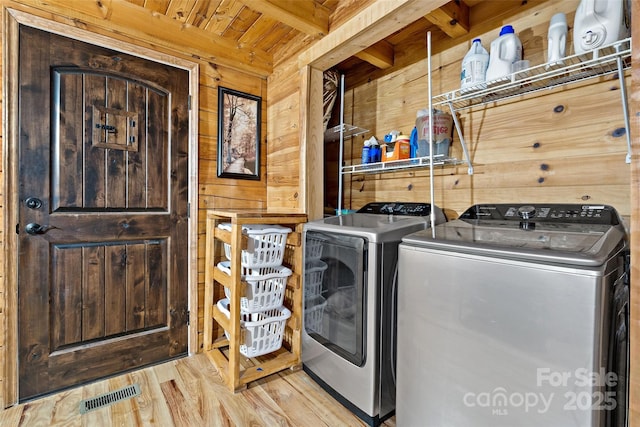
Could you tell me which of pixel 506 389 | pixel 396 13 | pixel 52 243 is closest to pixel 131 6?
pixel 52 243

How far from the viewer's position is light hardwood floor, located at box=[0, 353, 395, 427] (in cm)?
152

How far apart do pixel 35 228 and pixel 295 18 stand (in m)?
1.82

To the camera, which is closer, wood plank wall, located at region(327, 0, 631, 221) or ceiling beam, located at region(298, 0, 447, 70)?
wood plank wall, located at region(327, 0, 631, 221)

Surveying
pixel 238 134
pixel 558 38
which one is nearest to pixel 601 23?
pixel 558 38

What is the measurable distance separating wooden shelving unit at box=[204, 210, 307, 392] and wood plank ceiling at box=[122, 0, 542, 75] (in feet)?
3.78

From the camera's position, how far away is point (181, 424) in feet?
4.92

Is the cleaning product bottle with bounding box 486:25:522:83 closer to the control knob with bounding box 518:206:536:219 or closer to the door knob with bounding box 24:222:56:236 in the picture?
the control knob with bounding box 518:206:536:219

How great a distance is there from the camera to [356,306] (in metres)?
1.55

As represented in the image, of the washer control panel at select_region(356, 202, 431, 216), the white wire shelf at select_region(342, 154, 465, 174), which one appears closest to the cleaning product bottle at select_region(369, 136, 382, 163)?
the white wire shelf at select_region(342, 154, 465, 174)

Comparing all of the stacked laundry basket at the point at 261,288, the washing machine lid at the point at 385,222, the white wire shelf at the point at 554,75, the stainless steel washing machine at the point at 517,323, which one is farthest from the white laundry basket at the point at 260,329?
the white wire shelf at the point at 554,75

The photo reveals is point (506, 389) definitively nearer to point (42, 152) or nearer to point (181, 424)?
point (181, 424)

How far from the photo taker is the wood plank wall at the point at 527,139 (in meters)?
→ 1.34

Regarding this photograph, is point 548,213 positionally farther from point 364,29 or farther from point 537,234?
point 364,29

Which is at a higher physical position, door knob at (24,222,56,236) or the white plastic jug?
the white plastic jug
